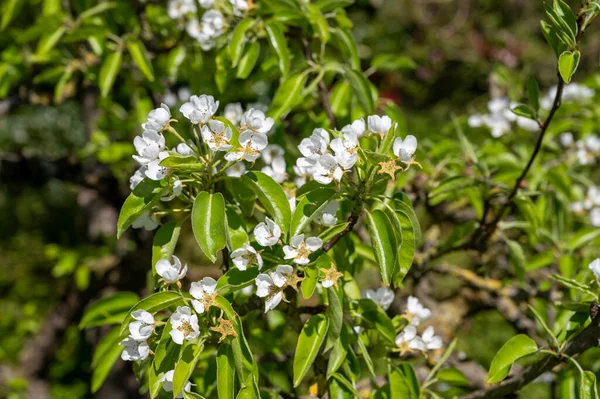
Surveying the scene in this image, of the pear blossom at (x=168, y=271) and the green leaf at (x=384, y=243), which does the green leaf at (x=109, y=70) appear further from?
the green leaf at (x=384, y=243)

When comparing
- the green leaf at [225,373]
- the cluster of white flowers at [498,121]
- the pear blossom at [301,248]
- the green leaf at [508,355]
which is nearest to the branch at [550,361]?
the green leaf at [508,355]

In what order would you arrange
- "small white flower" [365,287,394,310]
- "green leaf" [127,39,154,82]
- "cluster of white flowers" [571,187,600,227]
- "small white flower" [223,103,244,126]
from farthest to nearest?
"cluster of white flowers" [571,187,600,227]
"green leaf" [127,39,154,82]
"small white flower" [223,103,244,126]
"small white flower" [365,287,394,310]

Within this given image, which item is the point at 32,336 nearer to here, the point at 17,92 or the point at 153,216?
the point at 17,92

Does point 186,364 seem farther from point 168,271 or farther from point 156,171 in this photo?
point 156,171

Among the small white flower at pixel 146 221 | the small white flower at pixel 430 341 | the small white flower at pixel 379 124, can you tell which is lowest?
the small white flower at pixel 430 341

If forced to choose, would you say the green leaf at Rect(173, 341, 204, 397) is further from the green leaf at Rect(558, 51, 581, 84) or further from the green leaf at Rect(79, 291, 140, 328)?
the green leaf at Rect(558, 51, 581, 84)

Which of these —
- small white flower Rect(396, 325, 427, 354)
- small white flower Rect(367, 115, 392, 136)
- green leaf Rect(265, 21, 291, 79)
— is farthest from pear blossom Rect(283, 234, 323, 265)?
green leaf Rect(265, 21, 291, 79)
